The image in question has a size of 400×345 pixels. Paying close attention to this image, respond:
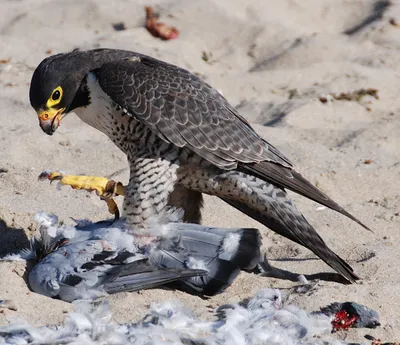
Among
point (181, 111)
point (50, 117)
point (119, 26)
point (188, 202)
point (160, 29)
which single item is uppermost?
point (181, 111)

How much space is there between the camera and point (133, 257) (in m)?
4.28

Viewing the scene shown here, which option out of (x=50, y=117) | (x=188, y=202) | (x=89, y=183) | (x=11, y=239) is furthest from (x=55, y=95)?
(x=188, y=202)

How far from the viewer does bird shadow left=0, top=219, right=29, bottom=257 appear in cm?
459

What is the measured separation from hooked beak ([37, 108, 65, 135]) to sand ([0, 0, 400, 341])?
492mm

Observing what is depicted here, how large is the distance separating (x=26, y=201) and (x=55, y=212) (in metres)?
0.18

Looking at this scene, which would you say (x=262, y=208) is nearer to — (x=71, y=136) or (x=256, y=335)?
(x=256, y=335)

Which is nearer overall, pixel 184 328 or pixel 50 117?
pixel 184 328

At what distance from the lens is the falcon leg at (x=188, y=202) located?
4742 mm

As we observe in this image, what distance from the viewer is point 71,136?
5.90m

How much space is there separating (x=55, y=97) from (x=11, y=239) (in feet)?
2.45

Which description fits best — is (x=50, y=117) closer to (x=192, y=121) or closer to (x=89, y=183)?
(x=89, y=183)

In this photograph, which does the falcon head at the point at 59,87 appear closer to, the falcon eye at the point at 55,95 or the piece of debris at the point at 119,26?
the falcon eye at the point at 55,95

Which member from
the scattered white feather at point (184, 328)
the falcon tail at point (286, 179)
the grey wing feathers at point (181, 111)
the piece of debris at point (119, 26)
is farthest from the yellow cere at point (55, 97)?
the piece of debris at point (119, 26)

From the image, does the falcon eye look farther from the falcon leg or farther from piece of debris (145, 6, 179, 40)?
piece of debris (145, 6, 179, 40)
